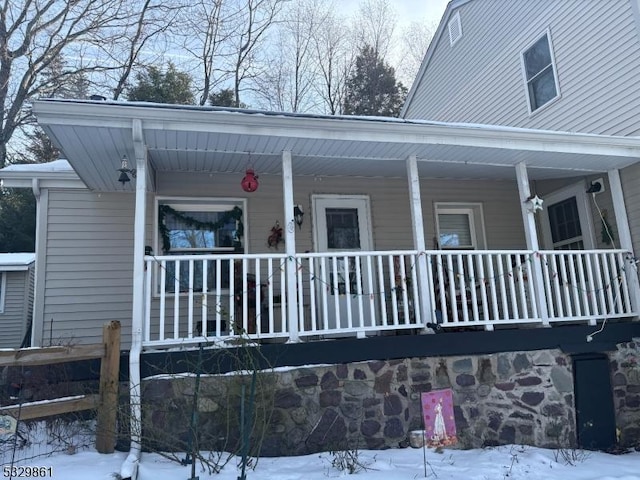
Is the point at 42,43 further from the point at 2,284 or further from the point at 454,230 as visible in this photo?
the point at 454,230

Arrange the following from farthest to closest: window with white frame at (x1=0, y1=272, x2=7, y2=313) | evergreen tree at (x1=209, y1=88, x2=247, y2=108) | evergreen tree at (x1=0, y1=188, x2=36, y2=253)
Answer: evergreen tree at (x1=209, y1=88, x2=247, y2=108), evergreen tree at (x1=0, y1=188, x2=36, y2=253), window with white frame at (x1=0, y1=272, x2=7, y2=313)

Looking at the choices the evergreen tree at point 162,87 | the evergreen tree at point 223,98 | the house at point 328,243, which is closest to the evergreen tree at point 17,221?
the evergreen tree at point 162,87

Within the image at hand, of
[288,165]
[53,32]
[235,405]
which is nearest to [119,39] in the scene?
[53,32]

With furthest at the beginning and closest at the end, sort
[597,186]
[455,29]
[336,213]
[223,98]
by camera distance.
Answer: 1. [223,98]
2. [455,29]
3. [336,213]
4. [597,186]

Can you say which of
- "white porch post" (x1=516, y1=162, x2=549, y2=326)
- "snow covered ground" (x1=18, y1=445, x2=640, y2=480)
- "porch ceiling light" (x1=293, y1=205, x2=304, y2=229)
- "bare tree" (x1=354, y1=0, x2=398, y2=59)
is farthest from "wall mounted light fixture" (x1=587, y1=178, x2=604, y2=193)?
"bare tree" (x1=354, y1=0, x2=398, y2=59)

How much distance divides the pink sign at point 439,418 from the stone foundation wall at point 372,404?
0.60 meters

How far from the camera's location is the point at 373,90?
20438mm

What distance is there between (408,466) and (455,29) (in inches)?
376

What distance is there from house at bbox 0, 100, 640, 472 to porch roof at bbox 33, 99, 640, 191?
0.07ft

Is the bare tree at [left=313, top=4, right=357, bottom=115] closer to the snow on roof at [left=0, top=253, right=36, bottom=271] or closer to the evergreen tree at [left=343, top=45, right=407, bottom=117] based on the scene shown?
the evergreen tree at [left=343, top=45, right=407, bottom=117]

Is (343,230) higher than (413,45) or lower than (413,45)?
lower

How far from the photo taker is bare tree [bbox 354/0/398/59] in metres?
22.4

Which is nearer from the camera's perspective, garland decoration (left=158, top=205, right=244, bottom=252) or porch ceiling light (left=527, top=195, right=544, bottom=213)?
porch ceiling light (left=527, top=195, right=544, bottom=213)

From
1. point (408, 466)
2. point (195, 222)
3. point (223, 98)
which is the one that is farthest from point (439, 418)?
point (223, 98)
